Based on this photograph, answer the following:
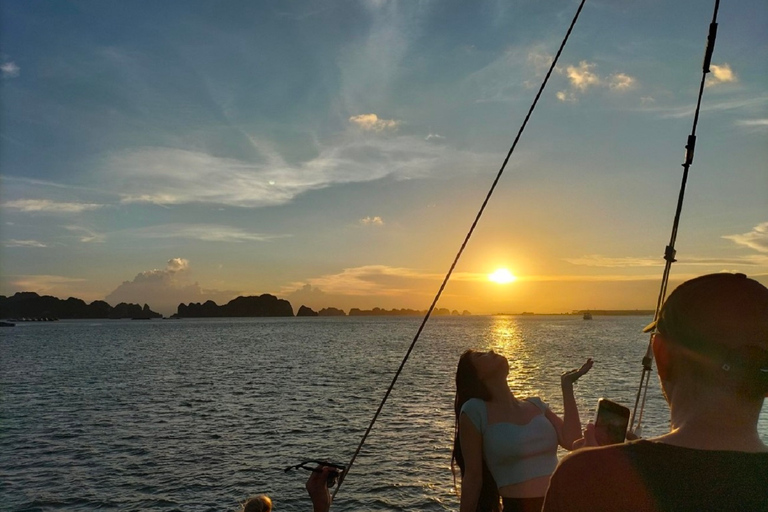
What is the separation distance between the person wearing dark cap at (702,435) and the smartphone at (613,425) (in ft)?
4.09

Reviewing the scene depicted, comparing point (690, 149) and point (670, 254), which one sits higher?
point (690, 149)

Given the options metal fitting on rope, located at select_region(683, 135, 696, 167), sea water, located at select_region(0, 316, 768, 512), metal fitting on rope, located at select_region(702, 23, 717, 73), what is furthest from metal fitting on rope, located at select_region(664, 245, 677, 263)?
sea water, located at select_region(0, 316, 768, 512)

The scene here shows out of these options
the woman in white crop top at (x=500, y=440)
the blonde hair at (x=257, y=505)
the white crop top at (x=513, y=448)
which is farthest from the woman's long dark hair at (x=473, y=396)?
the blonde hair at (x=257, y=505)

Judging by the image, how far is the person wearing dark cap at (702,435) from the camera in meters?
1.42

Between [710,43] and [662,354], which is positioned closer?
[662,354]

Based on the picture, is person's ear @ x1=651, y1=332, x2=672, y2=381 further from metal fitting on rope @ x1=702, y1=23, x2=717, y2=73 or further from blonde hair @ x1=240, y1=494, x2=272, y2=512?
blonde hair @ x1=240, y1=494, x2=272, y2=512

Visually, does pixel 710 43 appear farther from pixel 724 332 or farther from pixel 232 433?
pixel 232 433

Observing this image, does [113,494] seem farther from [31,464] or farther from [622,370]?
[622,370]

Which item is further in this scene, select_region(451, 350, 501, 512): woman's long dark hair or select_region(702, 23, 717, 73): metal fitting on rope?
select_region(451, 350, 501, 512): woman's long dark hair

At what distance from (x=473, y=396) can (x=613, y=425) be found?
6.30 ft

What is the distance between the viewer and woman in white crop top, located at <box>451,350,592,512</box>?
4.30 metres

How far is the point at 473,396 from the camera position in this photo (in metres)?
4.63

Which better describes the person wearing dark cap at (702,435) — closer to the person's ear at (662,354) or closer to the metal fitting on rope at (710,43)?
the person's ear at (662,354)

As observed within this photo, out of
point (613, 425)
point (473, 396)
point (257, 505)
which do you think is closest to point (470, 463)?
point (473, 396)
